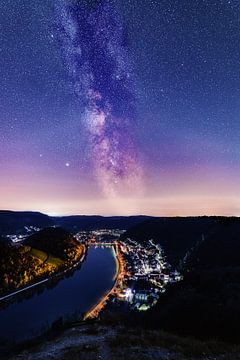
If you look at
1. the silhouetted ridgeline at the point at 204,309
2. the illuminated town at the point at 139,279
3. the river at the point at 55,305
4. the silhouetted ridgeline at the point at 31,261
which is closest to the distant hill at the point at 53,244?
the silhouetted ridgeline at the point at 31,261

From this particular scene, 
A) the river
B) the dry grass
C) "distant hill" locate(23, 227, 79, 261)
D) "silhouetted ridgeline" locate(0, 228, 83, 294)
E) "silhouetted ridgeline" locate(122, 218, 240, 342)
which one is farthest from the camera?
"distant hill" locate(23, 227, 79, 261)

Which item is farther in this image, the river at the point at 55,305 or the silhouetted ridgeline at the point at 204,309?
the river at the point at 55,305

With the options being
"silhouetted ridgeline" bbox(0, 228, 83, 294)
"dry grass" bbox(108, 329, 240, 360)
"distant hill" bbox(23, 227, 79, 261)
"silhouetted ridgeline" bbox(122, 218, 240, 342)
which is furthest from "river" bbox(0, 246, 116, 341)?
"dry grass" bbox(108, 329, 240, 360)

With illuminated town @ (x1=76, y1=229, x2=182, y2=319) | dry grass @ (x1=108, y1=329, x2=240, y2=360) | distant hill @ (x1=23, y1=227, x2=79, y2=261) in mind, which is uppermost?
distant hill @ (x1=23, y1=227, x2=79, y2=261)

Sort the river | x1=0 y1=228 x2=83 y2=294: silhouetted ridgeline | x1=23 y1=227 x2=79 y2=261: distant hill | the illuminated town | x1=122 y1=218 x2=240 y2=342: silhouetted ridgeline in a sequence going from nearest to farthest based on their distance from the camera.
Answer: x1=122 y1=218 x2=240 y2=342: silhouetted ridgeline
the river
the illuminated town
x1=0 y1=228 x2=83 y2=294: silhouetted ridgeline
x1=23 y1=227 x2=79 y2=261: distant hill

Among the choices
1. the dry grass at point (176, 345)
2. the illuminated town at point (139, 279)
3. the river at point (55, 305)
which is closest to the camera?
the dry grass at point (176, 345)

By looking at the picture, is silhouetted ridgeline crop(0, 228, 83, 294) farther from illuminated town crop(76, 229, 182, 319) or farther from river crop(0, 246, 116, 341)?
illuminated town crop(76, 229, 182, 319)

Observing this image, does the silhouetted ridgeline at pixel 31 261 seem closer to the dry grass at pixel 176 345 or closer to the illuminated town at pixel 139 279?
the illuminated town at pixel 139 279

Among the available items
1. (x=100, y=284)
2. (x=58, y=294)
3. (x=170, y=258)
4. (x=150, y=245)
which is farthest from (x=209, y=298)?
(x=150, y=245)

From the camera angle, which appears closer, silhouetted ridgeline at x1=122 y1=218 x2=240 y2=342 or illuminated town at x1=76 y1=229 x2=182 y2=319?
silhouetted ridgeline at x1=122 y1=218 x2=240 y2=342
